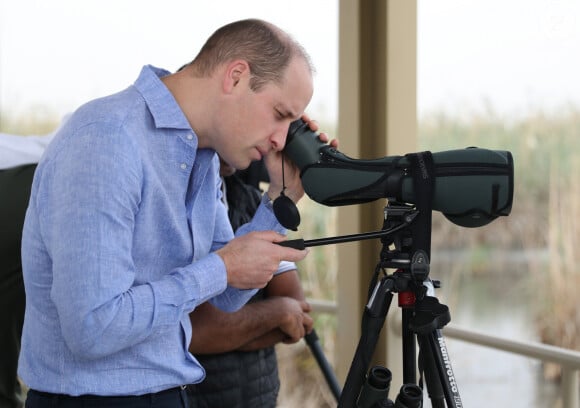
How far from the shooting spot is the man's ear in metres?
1.22

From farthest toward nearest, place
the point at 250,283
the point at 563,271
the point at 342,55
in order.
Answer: the point at 563,271, the point at 342,55, the point at 250,283

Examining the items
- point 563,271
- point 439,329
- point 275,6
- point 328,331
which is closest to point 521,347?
point 439,329

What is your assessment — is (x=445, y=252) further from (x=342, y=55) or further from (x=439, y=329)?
(x=439, y=329)

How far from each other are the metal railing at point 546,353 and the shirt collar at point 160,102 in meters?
1.05

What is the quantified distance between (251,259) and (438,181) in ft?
1.13

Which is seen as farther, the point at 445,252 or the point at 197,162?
the point at 445,252

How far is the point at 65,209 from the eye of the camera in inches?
42.4

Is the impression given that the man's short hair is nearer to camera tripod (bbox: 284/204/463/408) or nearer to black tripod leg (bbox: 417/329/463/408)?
camera tripod (bbox: 284/204/463/408)

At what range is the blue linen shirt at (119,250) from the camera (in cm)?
107

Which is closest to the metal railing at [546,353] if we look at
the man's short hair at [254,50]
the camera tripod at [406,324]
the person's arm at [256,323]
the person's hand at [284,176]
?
the person's arm at [256,323]

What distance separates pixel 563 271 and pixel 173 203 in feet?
7.61

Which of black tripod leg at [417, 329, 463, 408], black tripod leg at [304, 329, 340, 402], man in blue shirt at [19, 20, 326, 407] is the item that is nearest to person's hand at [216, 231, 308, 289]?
man in blue shirt at [19, 20, 326, 407]

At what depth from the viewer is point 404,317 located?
1.31 m

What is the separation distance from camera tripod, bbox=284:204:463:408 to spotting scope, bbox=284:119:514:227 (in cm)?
5
